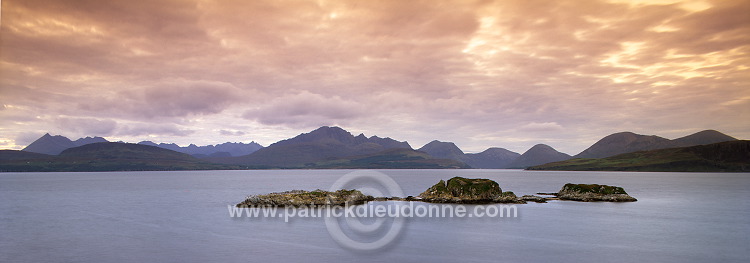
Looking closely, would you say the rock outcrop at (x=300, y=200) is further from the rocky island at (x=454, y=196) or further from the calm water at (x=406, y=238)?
the calm water at (x=406, y=238)

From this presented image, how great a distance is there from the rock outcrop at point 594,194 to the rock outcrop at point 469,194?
54.2 ft

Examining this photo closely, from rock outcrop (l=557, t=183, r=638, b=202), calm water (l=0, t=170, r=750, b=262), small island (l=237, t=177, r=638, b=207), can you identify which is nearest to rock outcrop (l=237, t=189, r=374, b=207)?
small island (l=237, t=177, r=638, b=207)

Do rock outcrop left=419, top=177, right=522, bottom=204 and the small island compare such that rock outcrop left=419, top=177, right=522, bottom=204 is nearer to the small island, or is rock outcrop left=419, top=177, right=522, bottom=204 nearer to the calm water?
the small island

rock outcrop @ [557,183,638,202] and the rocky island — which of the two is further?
rock outcrop @ [557,183,638,202]

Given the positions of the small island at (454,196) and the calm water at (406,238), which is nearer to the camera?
the calm water at (406,238)

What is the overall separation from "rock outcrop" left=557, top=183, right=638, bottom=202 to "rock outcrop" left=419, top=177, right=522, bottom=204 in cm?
1654

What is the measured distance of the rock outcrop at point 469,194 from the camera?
8006cm

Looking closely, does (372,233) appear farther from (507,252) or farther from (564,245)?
(564,245)

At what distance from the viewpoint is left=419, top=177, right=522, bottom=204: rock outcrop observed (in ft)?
263

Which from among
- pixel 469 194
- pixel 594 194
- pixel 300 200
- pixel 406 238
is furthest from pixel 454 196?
pixel 406 238

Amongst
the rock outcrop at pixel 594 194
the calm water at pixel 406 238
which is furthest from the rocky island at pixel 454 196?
the calm water at pixel 406 238

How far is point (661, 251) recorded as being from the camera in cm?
3769

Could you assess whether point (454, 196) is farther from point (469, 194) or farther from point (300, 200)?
point (300, 200)

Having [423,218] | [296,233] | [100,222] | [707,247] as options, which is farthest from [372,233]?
[100,222]
